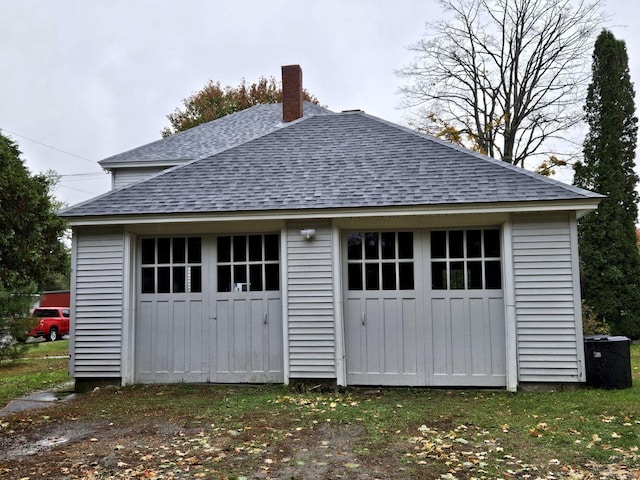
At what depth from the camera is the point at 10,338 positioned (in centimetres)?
507

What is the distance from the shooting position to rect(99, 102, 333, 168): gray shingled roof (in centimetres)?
1159

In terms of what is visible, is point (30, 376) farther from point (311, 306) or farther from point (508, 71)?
point (508, 71)

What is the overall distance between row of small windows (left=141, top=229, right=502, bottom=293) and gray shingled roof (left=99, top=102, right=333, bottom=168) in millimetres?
3698

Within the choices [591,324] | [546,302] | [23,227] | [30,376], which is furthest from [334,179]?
[591,324]

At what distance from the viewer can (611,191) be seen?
15602 mm

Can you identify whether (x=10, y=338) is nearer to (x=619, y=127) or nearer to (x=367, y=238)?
(x=367, y=238)

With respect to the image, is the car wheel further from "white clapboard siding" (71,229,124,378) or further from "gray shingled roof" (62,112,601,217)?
"gray shingled roof" (62,112,601,217)

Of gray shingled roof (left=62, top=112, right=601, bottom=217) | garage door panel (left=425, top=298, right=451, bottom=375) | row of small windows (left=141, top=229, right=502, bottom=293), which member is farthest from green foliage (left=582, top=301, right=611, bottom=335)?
gray shingled roof (left=62, top=112, right=601, bottom=217)

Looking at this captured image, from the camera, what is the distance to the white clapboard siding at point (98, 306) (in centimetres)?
736

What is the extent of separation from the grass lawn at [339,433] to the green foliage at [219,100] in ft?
74.9

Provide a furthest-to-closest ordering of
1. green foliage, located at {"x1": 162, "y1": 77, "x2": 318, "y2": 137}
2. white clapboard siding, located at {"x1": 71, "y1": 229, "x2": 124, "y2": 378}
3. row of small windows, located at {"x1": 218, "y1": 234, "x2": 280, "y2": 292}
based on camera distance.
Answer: green foliage, located at {"x1": 162, "y1": 77, "x2": 318, "y2": 137} < row of small windows, located at {"x1": 218, "y1": 234, "x2": 280, "y2": 292} < white clapboard siding, located at {"x1": 71, "y1": 229, "x2": 124, "y2": 378}

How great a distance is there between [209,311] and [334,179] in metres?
2.66

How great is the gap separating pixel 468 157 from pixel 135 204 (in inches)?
196

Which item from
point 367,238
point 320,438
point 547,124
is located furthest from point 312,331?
point 547,124
